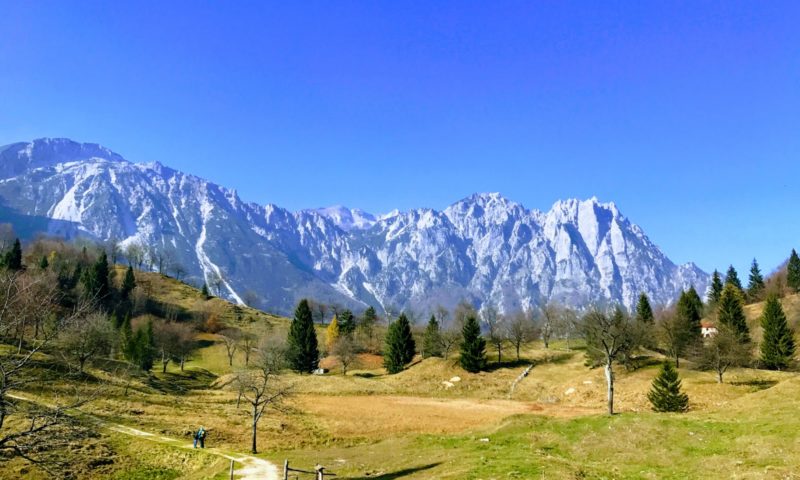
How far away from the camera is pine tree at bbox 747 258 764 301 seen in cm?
15925

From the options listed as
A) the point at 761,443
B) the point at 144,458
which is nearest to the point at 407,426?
the point at 144,458

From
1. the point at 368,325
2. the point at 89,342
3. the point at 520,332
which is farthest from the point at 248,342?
the point at 520,332

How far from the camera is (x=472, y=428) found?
56.1m

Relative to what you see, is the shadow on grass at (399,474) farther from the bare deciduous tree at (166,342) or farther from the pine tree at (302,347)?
the bare deciduous tree at (166,342)

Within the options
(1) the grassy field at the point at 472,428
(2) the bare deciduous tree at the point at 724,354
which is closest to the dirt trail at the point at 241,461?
(1) the grassy field at the point at 472,428

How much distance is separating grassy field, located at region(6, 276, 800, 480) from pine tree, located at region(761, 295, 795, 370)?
384 inches

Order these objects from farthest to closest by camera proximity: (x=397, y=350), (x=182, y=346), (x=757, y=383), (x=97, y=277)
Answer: (x=97, y=277) → (x=182, y=346) → (x=397, y=350) → (x=757, y=383)

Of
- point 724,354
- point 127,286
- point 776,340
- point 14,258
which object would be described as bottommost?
point 724,354

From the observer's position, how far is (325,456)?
45.2 meters

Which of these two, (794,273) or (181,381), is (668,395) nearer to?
(181,381)

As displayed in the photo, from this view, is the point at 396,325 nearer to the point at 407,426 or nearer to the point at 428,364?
the point at 428,364

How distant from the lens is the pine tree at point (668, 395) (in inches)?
2242

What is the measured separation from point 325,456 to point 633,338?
6742 cm

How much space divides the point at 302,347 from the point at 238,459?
245ft
